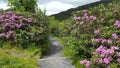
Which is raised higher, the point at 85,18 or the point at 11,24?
the point at 85,18

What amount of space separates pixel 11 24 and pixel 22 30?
87cm

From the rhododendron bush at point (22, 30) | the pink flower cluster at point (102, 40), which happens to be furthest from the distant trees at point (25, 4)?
the pink flower cluster at point (102, 40)

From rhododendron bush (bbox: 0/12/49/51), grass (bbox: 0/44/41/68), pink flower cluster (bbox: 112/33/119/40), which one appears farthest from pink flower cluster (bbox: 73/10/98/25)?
rhododendron bush (bbox: 0/12/49/51)

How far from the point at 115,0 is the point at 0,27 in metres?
6.88

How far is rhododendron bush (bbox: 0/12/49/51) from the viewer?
677 inches

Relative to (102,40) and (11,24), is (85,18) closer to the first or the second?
(102,40)

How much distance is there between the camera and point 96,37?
12727mm

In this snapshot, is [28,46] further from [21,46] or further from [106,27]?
[106,27]

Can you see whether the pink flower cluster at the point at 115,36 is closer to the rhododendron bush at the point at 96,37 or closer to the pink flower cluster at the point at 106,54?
the rhododendron bush at the point at 96,37

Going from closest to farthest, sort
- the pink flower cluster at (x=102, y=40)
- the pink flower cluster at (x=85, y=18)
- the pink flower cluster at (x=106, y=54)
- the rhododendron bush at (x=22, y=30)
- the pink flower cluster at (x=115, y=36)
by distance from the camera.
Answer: the pink flower cluster at (x=106, y=54) → the pink flower cluster at (x=102, y=40) → the pink flower cluster at (x=115, y=36) → the pink flower cluster at (x=85, y=18) → the rhododendron bush at (x=22, y=30)

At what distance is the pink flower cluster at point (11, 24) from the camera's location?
697 inches

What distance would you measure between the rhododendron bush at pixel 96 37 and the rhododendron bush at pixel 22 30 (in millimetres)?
1851

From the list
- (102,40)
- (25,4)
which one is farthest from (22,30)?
(25,4)

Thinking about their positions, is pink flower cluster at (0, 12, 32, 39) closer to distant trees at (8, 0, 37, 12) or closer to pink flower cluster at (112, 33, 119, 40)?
pink flower cluster at (112, 33, 119, 40)
